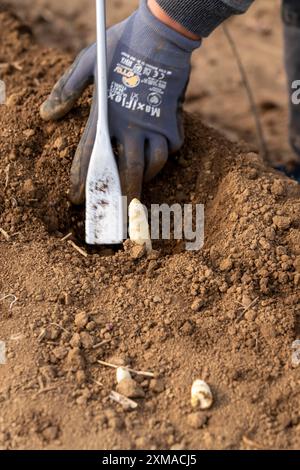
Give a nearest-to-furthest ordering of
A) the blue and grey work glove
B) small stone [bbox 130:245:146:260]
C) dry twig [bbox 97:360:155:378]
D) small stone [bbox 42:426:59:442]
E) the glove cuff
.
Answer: small stone [bbox 42:426:59:442] < dry twig [bbox 97:360:155:378] < small stone [bbox 130:245:146:260] < the glove cuff < the blue and grey work glove

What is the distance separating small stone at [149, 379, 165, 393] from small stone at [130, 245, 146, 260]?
0.39m

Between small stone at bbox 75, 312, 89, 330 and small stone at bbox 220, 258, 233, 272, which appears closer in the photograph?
small stone at bbox 75, 312, 89, 330

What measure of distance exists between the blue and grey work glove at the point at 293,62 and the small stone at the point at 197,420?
1389 mm

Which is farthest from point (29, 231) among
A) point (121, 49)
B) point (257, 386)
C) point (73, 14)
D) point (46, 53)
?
point (73, 14)

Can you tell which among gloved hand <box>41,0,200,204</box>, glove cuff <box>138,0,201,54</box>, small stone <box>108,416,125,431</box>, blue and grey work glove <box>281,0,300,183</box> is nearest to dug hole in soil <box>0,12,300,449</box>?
small stone <box>108,416,125,431</box>

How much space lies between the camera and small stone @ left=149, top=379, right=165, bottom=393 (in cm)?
175

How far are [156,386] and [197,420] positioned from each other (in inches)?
5.2

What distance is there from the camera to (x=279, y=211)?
2088 millimetres

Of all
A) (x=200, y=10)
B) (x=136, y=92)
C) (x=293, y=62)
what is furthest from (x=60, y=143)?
(x=293, y=62)

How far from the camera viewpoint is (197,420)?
1.68m

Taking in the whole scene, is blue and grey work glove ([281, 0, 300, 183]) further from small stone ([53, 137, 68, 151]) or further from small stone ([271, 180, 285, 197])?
small stone ([53, 137, 68, 151])

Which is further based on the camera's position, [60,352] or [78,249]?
[78,249]

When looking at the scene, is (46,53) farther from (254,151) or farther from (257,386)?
(257,386)

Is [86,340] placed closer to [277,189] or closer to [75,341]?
[75,341]
